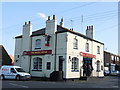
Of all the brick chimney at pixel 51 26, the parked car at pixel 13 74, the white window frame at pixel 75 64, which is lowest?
the parked car at pixel 13 74

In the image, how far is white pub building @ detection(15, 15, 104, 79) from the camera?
2746cm

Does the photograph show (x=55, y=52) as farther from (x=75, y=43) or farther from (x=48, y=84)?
(x=48, y=84)

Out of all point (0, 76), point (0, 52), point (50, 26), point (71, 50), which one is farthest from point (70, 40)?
point (0, 52)

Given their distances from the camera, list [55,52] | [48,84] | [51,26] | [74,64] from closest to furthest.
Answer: [48,84] < [55,52] < [74,64] < [51,26]

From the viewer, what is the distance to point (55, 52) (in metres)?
28.2

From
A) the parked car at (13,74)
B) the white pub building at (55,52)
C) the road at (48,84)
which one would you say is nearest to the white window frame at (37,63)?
the white pub building at (55,52)

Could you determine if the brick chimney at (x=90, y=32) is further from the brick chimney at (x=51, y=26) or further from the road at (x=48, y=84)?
the road at (x=48, y=84)

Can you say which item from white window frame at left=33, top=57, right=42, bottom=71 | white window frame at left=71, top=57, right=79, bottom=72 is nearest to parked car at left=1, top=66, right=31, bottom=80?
white window frame at left=33, top=57, right=42, bottom=71

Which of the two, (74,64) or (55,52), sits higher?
(55,52)

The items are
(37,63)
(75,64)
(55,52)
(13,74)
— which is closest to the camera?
(13,74)

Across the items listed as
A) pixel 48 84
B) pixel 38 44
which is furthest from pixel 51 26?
pixel 48 84

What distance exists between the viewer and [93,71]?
3325cm

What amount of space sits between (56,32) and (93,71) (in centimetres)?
970

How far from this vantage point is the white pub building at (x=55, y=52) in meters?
27.5
